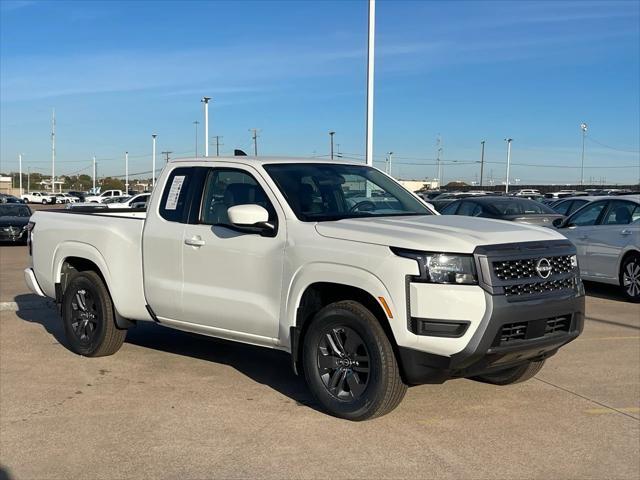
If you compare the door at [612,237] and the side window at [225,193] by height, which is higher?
the side window at [225,193]

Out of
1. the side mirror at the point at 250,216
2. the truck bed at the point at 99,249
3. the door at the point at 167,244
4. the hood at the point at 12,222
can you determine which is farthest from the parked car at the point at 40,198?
the side mirror at the point at 250,216

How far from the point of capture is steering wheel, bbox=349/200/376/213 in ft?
19.2

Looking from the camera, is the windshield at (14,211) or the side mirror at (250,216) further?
the windshield at (14,211)

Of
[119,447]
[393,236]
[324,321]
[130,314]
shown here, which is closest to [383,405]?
[324,321]

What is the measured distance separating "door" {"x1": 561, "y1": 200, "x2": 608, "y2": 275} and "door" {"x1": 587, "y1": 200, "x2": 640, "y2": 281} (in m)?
0.09

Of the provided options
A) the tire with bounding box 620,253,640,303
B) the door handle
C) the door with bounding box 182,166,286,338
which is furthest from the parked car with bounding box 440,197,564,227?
the door handle

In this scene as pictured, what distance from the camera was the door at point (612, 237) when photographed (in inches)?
424

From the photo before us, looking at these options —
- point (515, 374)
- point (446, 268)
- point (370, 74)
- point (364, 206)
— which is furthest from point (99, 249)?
point (370, 74)

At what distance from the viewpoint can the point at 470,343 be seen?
4.53 m

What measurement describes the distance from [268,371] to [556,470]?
2974 mm

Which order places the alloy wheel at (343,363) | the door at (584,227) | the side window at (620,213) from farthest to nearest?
the door at (584,227) → the side window at (620,213) → the alloy wheel at (343,363)

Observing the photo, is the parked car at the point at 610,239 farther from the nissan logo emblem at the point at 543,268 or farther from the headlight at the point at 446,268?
the headlight at the point at 446,268

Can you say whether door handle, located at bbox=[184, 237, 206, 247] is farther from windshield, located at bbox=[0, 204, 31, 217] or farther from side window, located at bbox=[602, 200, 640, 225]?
windshield, located at bbox=[0, 204, 31, 217]

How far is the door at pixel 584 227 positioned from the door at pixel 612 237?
9 centimetres
